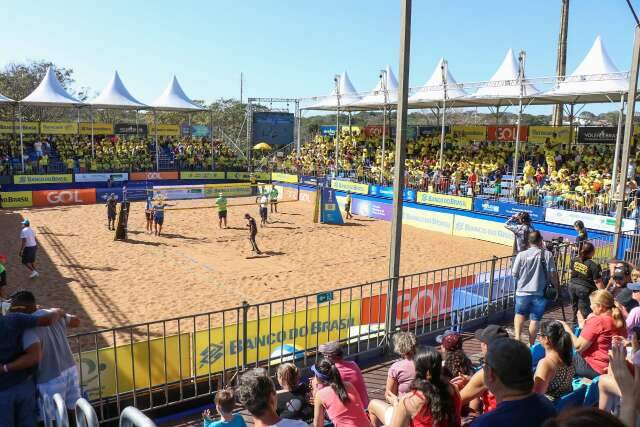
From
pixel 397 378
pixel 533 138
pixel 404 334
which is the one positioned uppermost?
pixel 533 138

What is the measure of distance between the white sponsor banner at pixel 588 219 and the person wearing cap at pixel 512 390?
55.6 ft

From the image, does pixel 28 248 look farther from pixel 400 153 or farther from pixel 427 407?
pixel 427 407

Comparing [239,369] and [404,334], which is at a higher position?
[404,334]

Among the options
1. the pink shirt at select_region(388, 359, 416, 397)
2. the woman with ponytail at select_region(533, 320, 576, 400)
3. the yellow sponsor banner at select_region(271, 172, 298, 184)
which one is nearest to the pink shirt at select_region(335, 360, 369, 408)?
the pink shirt at select_region(388, 359, 416, 397)

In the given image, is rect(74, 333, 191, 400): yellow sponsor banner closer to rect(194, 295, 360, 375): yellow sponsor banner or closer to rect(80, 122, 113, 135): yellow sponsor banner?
rect(194, 295, 360, 375): yellow sponsor banner

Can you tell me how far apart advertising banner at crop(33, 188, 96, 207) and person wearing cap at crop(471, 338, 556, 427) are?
30194 mm

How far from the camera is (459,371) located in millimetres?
4816

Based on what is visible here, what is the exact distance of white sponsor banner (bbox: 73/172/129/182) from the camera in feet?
109

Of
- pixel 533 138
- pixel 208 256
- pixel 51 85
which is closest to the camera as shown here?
A: pixel 208 256

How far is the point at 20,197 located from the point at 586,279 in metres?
28.3

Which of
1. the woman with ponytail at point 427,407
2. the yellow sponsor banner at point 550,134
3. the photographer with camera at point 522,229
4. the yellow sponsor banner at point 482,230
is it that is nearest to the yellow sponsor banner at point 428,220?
the yellow sponsor banner at point 482,230

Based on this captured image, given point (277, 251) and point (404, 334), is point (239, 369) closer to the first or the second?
point (404, 334)

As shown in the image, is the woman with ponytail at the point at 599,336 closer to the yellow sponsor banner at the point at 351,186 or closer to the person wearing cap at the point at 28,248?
the person wearing cap at the point at 28,248

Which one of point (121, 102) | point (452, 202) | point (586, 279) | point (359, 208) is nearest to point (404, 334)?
point (586, 279)
